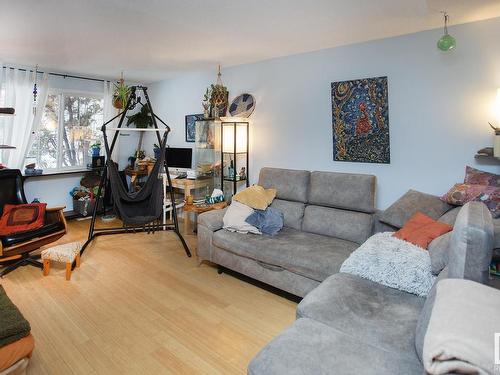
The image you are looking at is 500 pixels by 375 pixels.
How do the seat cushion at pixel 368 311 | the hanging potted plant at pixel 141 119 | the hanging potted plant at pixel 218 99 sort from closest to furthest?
the seat cushion at pixel 368 311 → the hanging potted plant at pixel 218 99 → the hanging potted plant at pixel 141 119

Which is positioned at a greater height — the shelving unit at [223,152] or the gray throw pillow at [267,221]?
the shelving unit at [223,152]

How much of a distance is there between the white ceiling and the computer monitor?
1456 millimetres

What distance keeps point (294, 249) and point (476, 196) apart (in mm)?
1374

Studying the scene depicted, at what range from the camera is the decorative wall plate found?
4035 millimetres

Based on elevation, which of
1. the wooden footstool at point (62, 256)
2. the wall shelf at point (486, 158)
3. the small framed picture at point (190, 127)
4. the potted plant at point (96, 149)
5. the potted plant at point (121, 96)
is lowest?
the wooden footstool at point (62, 256)

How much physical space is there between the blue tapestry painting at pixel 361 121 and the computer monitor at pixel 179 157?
242 centimetres

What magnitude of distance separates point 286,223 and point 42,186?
3946mm

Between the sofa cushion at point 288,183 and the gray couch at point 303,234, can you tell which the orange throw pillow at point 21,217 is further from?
the sofa cushion at point 288,183

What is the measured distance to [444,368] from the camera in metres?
0.88

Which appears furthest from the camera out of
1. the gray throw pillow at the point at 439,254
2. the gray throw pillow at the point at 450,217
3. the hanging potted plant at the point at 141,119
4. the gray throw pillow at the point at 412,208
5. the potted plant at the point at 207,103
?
the hanging potted plant at the point at 141,119

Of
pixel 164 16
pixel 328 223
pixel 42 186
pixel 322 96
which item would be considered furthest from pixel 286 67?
pixel 42 186

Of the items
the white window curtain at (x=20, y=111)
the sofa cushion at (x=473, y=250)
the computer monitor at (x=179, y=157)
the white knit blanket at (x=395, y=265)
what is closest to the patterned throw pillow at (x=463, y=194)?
the white knit blanket at (x=395, y=265)

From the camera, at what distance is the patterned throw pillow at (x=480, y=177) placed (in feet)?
7.74

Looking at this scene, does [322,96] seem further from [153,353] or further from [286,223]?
[153,353]
